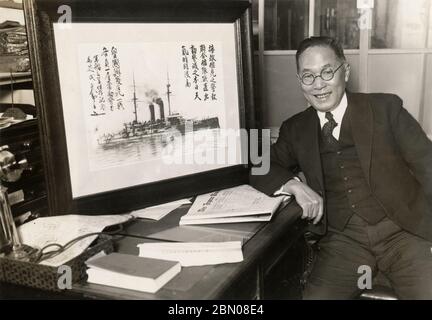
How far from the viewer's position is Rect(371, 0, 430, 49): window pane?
2.20 m

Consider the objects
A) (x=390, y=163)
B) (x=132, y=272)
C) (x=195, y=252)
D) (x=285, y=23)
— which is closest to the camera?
(x=132, y=272)

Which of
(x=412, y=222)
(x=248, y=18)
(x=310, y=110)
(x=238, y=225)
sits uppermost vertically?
(x=248, y=18)

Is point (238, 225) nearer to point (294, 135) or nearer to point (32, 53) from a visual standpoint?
point (294, 135)

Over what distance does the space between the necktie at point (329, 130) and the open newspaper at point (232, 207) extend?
1.16 ft

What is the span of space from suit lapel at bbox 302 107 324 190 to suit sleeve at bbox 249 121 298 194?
0.28 feet

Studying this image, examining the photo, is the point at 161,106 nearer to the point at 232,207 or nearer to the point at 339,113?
the point at 232,207

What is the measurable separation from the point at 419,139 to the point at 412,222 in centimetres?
31

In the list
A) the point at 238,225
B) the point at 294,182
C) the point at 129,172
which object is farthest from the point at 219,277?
the point at 294,182

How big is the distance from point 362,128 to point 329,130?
0.13 meters

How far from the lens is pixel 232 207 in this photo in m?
1.47

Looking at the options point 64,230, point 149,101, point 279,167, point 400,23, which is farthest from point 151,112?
point 400,23

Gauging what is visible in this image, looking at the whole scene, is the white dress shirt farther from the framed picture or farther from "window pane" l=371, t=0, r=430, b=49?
"window pane" l=371, t=0, r=430, b=49

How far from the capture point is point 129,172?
1.44 meters

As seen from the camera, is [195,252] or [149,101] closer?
[195,252]
